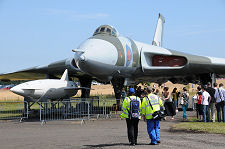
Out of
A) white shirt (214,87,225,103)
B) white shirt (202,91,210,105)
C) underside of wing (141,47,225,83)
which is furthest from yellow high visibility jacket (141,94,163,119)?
underside of wing (141,47,225,83)

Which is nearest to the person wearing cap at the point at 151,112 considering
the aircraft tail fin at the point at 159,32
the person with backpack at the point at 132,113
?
the person with backpack at the point at 132,113

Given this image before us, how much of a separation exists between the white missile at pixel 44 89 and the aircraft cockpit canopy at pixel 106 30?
3.00 meters

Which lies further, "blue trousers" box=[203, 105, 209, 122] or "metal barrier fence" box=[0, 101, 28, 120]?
"metal barrier fence" box=[0, 101, 28, 120]

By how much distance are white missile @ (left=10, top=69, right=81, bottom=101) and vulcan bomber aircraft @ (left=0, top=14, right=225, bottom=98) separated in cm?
107

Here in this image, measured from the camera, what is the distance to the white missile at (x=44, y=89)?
14508mm

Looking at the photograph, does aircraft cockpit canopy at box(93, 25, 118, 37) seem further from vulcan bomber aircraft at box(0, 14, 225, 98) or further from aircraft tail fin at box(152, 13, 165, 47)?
aircraft tail fin at box(152, 13, 165, 47)

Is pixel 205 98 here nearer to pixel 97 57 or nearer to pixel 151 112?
pixel 97 57

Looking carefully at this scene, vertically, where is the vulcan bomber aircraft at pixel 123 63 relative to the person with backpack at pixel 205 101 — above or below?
above

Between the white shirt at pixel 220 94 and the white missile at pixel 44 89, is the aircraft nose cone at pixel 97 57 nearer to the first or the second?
the white missile at pixel 44 89

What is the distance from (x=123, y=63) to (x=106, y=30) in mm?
2006

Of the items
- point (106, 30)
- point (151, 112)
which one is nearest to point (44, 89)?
point (106, 30)

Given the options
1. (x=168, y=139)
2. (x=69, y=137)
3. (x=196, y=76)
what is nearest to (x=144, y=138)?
(x=168, y=139)

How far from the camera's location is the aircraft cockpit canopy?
15.8 meters

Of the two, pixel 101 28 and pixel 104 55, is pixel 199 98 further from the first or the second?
pixel 101 28
